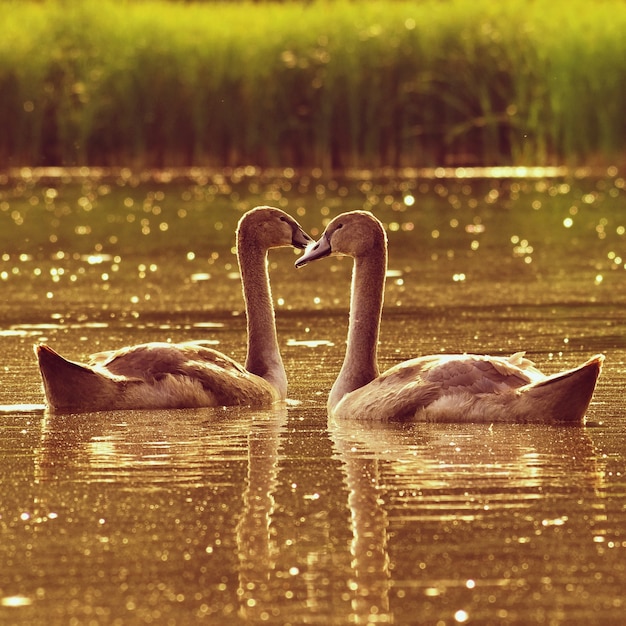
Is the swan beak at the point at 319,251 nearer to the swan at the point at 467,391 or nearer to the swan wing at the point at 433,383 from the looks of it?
the swan at the point at 467,391

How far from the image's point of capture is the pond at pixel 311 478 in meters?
6.15

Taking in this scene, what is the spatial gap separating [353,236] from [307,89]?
18.6 meters

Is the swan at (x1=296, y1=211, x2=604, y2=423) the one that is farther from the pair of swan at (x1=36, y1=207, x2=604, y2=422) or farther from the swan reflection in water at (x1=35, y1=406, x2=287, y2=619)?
the swan reflection in water at (x1=35, y1=406, x2=287, y2=619)

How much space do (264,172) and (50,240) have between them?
29.0ft

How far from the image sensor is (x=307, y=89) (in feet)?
95.3

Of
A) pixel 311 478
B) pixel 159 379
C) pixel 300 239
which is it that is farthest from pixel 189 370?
pixel 311 478

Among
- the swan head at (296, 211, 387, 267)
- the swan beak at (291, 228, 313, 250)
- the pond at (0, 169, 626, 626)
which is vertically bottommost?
the pond at (0, 169, 626, 626)

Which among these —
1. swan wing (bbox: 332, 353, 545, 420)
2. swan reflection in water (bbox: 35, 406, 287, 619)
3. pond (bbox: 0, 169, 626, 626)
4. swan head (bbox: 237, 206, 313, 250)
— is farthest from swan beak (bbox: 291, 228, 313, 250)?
swan wing (bbox: 332, 353, 545, 420)

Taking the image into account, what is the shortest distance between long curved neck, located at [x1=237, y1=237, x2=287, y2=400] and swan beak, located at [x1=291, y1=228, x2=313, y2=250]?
24cm

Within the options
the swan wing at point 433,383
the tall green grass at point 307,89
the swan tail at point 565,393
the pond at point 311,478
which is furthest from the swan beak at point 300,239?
the tall green grass at point 307,89

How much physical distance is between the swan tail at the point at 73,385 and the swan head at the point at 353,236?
A: 1.33 m

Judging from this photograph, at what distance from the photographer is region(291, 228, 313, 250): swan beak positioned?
1134cm

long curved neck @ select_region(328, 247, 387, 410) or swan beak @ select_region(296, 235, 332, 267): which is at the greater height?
swan beak @ select_region(296, 235, 332, 267)

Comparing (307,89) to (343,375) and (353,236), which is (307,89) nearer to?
(353,236)
